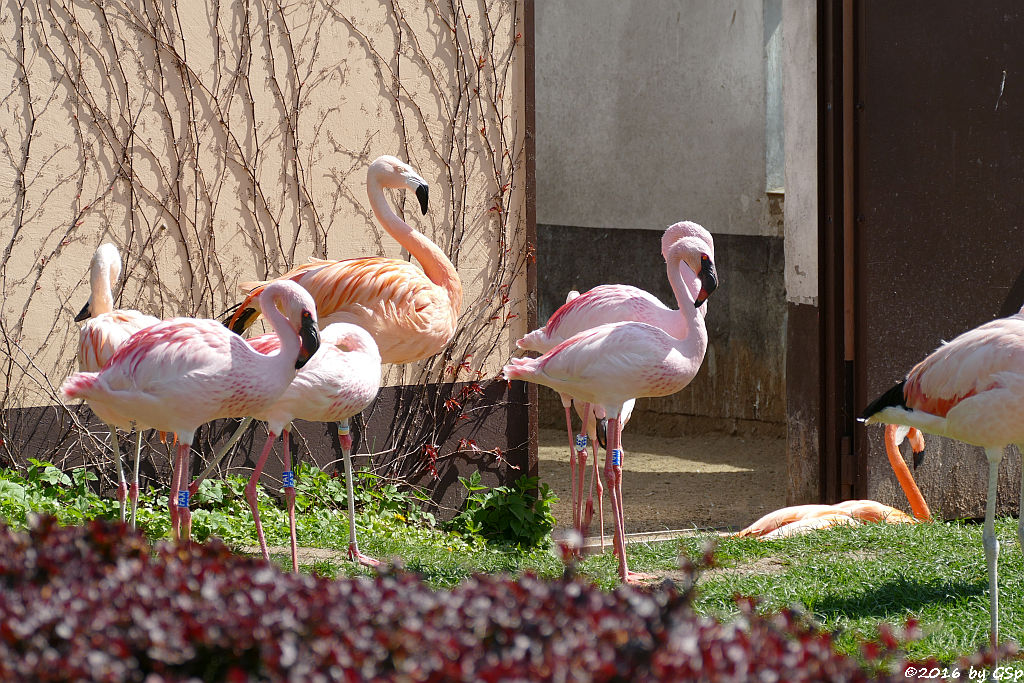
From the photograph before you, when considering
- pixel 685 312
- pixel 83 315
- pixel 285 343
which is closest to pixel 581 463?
pixel 685 312

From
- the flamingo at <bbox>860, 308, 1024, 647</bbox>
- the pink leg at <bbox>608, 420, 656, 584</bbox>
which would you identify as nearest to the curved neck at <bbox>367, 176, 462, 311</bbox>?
the pink leg at <bbox>608, 420, 656, 584</bbox>

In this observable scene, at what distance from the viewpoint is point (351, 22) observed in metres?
6.42

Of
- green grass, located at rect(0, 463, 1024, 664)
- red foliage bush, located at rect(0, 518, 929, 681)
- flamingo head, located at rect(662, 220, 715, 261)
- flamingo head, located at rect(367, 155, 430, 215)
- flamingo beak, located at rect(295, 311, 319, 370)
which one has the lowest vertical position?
green grass, located at rect(0, 463, 1024, 664)

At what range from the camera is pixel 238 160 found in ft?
20.4

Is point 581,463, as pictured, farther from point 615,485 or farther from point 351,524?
point 351,524

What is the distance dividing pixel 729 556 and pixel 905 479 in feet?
6.42

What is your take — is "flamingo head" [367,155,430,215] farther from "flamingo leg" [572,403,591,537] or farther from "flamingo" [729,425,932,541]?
"flamingo" [729,425,932,541]

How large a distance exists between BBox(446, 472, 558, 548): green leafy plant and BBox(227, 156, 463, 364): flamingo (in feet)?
4.34

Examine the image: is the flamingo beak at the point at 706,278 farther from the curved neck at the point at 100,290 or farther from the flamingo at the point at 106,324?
the curved neck at the point at 100,290

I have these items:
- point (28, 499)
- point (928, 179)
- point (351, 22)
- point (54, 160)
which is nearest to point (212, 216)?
point (54, 160)

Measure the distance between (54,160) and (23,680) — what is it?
4587 millimetres

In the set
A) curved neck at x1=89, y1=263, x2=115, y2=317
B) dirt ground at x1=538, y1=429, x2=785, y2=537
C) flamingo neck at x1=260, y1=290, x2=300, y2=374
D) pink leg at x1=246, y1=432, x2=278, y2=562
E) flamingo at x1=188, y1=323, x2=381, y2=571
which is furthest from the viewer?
dirt ground at x1=538, y1=429, x2=785, y2=537

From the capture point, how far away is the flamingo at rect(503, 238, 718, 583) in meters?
4.70

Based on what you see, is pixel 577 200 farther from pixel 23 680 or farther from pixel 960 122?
pixel 23 680
